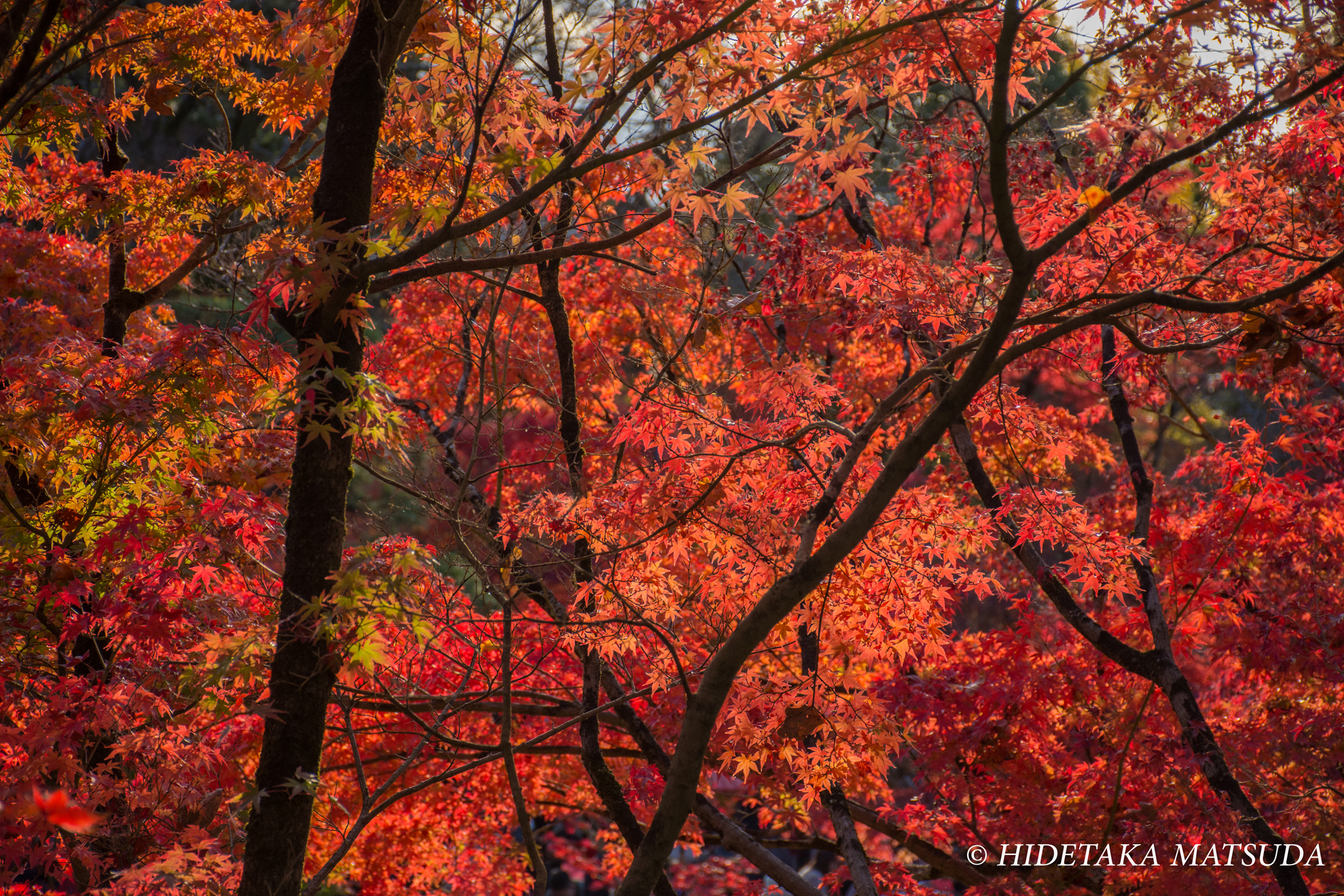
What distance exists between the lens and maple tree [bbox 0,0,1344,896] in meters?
3.16

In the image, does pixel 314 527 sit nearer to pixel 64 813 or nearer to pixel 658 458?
pixel 64 813

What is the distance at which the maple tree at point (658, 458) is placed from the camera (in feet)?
10.4

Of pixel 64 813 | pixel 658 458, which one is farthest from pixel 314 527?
pixel 658 458

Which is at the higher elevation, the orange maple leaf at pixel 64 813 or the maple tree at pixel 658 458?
the maple tree at pixel 658 458

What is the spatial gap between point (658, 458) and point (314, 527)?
2.79m

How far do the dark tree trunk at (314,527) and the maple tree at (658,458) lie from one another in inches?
0.7

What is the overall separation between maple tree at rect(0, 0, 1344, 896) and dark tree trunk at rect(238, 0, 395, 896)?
18 millimetres

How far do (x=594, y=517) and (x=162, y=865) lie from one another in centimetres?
243

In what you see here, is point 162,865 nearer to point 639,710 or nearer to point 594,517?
point 594,517

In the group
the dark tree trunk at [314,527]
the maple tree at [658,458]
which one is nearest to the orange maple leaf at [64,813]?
the maple tree at [658,458]

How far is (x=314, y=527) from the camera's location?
3.20 meters

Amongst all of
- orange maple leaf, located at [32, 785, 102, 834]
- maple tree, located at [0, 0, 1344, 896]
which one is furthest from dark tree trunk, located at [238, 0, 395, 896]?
orange maple leaf, located at [32, 785, 102, 834]

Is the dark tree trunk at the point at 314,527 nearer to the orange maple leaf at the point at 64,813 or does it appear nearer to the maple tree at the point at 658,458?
the maple tree at the point at 658,458

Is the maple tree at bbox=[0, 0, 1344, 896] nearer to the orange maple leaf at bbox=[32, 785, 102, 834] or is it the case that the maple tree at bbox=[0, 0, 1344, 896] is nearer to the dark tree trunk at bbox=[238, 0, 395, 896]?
the dark tree trunk at bbox=[238, 0, 395, 896]
